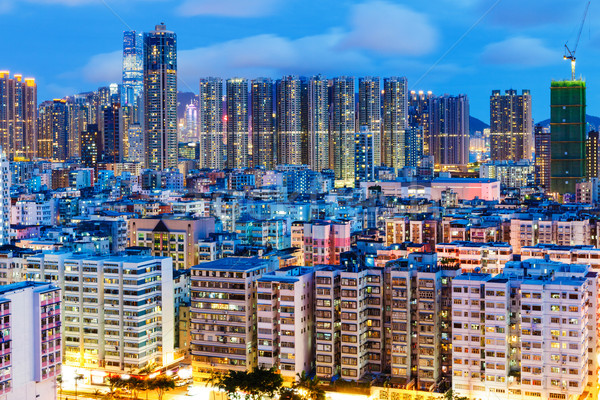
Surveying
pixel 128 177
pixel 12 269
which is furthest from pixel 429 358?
pixel 128 177

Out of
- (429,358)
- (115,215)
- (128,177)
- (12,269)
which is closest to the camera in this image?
(429,358)

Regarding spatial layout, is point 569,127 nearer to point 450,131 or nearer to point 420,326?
point 450,131

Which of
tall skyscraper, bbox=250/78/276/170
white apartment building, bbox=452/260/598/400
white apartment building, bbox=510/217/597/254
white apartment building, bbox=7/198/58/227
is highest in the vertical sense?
tall skyscraper, bbox=250/78/276/170

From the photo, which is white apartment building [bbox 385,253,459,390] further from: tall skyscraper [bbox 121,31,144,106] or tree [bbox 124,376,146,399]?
tall skyscraper [bbox 121,31,144,106]

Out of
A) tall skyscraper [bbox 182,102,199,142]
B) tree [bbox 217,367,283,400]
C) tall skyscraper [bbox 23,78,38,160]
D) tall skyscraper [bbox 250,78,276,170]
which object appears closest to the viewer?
tree [bbox 217,367,283,400]

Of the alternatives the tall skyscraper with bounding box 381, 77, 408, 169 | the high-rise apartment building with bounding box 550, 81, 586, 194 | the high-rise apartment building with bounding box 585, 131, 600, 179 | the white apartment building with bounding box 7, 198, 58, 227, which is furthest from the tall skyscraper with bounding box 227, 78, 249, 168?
the white apartment building with bounding box 7, 198, 58, 227

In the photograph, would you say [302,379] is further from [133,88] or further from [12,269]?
[133,88]

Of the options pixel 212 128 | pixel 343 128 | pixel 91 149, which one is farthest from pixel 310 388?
pixel 212 128
